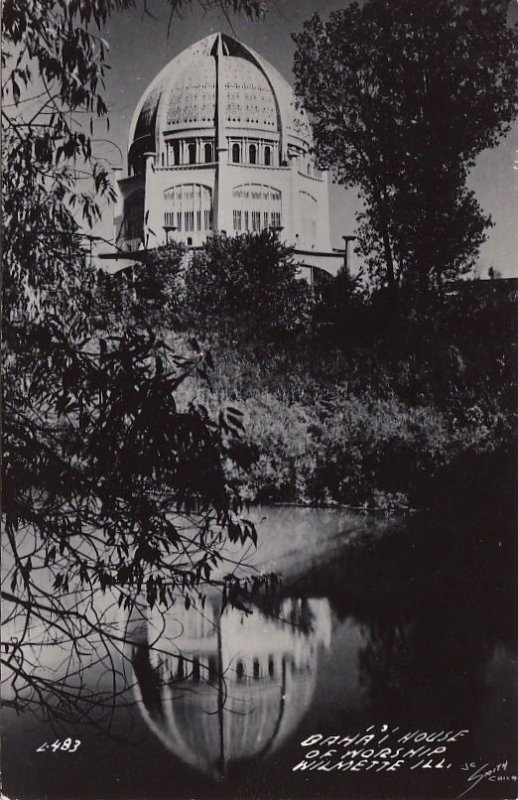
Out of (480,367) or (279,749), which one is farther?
(480,367)

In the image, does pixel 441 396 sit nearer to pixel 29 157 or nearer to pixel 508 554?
pixel 508 554

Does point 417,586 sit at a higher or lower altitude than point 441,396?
lower

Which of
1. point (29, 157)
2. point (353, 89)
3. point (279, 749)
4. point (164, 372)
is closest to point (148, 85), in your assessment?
point (29, 157)

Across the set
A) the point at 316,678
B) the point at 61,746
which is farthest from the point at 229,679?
the point at 61,746

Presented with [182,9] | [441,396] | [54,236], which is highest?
[182,9]
